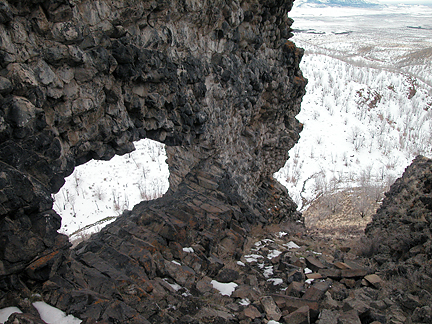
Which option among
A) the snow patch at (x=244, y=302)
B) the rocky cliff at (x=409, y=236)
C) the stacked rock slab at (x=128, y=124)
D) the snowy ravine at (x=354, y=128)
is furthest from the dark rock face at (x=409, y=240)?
the snowy ravine at (x=354, y=128)

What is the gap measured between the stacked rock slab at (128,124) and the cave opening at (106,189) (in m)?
7.24

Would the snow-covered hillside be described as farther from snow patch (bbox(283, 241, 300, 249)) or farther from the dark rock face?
the dark rock face

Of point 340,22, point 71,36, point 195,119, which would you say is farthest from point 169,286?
point 340,22

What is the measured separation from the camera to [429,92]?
42.2m

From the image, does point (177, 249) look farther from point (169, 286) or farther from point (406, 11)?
point (406, 11)

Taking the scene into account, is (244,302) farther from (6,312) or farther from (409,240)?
(409,240)

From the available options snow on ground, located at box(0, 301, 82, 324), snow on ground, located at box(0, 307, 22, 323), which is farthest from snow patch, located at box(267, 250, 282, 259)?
snow on ground, located at box(0, 307, 22, 323)

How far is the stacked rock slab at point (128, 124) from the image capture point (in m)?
3.48

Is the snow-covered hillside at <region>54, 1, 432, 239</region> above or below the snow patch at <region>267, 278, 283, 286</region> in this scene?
below

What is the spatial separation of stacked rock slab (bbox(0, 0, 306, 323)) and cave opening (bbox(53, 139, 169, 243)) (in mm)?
7238

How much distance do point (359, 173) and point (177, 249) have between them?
81.9ft

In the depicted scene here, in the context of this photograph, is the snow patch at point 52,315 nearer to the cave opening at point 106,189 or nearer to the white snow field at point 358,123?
the cave opening at point 106,189

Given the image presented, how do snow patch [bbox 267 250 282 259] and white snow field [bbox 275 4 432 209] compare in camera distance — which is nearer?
snow patch [bbox 267 250 282 259]

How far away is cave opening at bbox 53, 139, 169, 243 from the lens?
1441 cm
